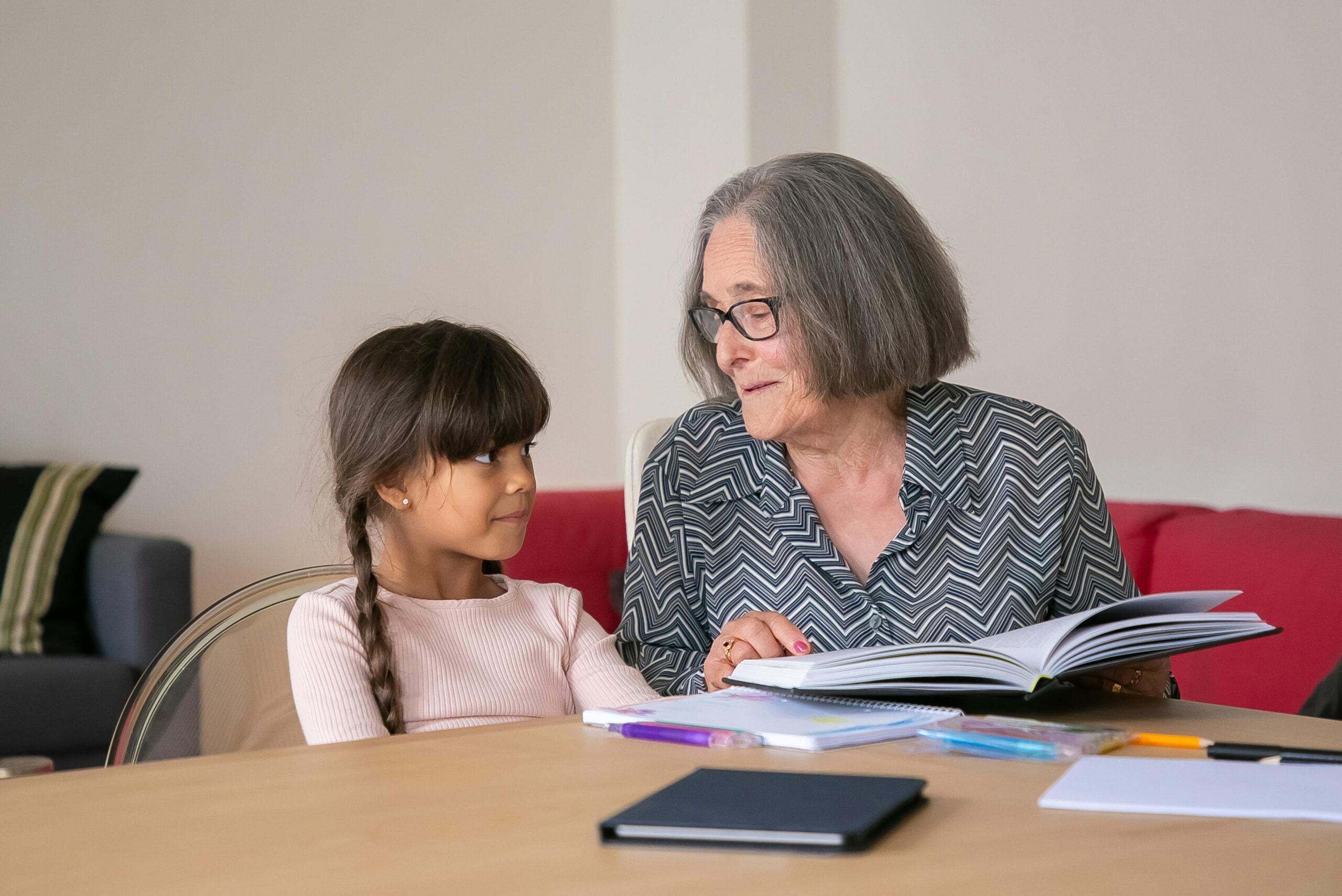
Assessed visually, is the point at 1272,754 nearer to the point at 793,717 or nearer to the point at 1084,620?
the point at 1084,620

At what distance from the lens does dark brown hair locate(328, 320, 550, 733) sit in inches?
52.8

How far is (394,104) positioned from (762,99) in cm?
122

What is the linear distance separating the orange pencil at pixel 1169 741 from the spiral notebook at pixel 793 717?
131 mm

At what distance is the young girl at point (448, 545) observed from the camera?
127cm

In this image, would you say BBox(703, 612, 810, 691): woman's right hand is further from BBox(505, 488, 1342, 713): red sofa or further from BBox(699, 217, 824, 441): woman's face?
BBox(505, 488, 1342, 713): red sofa

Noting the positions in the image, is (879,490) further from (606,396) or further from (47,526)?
(606,396)

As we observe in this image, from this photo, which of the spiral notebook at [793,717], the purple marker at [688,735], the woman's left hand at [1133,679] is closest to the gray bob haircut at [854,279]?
the woman's left hand at [1133,679]

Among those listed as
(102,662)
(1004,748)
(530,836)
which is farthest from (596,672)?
(102,662)

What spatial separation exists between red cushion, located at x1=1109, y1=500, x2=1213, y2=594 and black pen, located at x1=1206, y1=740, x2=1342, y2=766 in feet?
5.06

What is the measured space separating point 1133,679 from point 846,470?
0.45m

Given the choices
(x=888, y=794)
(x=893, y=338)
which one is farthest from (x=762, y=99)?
(x=888, y=794)

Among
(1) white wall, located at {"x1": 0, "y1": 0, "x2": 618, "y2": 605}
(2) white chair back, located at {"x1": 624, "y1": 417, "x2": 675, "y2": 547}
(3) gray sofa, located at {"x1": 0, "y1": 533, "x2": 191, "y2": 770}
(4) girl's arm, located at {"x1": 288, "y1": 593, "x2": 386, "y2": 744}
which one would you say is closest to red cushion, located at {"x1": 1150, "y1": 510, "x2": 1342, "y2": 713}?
(2) white chair back, located at {"x1": 624, "y1": 417, "x2": 675, "y2": 547}

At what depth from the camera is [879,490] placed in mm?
1508

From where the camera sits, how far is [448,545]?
53.2 inches
